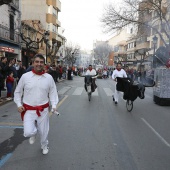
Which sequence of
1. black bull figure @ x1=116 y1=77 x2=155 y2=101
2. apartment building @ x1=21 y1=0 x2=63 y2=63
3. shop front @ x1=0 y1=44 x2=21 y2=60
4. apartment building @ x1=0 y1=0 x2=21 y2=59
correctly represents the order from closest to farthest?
black bull figure @ x1=116 y1=77 x2=155 y2=101 → shop front @ x1=0 y1=44 x2=21 y2=60 → apartment building @ x1=0 y1=0 x2=21 y2=59 → apartment building @ x1=21 y1=0 x2=63 y2=63

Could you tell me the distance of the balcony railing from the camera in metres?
21.2

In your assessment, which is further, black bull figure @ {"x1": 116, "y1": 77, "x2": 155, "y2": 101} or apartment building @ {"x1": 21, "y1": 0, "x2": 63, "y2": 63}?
apartment building @ {"x1": 21, "y1": 0, "x2": 63, "y2": 63}

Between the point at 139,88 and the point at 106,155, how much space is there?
192 inches

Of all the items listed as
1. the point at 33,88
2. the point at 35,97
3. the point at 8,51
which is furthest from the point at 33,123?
the point at 8,51

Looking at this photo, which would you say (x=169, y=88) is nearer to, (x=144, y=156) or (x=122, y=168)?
(x=144, y=156)

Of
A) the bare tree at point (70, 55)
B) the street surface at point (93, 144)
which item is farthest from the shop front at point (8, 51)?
the bare tree at point (70, 55)

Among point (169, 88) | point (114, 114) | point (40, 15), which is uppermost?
point (40, 15)

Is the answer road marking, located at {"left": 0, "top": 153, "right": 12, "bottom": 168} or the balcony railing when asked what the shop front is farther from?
road marking, located at {"left": 0, "top": 153, "right": 12, "bottom": 168}

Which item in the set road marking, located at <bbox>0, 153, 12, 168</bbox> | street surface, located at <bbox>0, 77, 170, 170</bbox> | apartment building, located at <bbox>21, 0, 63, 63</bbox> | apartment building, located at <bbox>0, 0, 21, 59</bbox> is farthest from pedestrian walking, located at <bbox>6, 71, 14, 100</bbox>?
apartment building, located at <bbox>21, 0, 63, 63</bbox>

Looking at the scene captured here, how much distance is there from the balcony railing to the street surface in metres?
15.2

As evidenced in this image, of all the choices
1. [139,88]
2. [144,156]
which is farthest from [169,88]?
[144,156]

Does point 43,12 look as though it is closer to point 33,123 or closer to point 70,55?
point 70,55

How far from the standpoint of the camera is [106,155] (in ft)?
14.3

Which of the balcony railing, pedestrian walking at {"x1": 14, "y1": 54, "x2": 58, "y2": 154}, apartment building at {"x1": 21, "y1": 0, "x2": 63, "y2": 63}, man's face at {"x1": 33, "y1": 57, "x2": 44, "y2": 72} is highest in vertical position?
apartment building at {"x1": 21, "y1": 0, "x2": 63, "y2": 63}
